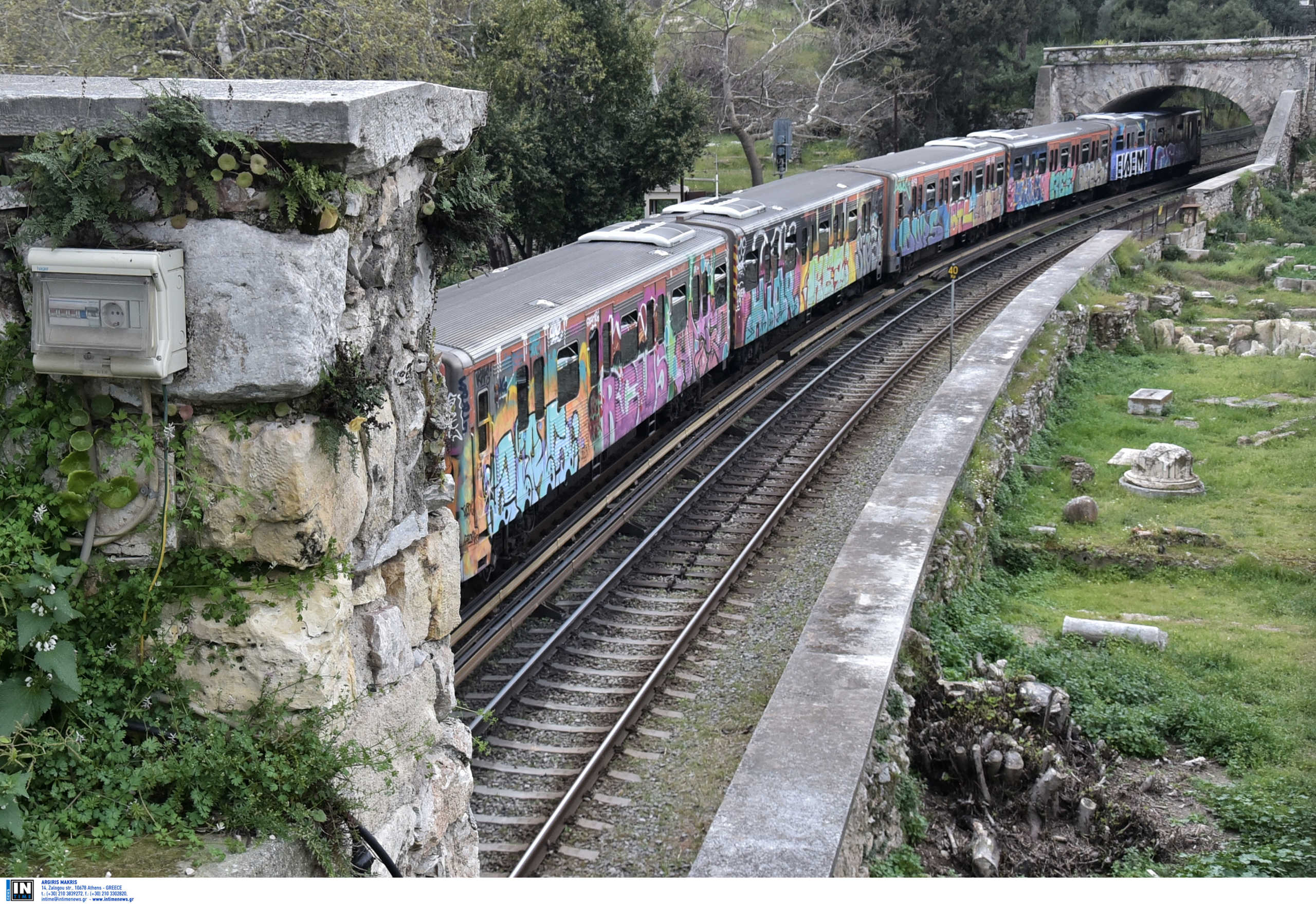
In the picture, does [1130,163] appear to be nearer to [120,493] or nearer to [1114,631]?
[1114,631]

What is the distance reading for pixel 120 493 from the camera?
405 cm

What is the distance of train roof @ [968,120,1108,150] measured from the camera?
32.4 m

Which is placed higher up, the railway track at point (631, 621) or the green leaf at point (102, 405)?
the green leaf at point (102, 405)

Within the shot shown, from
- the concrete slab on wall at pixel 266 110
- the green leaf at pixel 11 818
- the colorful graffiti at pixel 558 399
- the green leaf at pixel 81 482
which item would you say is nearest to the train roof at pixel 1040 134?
the colorful graffiti at pixel 558 399

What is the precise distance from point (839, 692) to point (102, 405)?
20.0 feet

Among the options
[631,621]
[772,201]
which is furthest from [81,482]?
[772,201]

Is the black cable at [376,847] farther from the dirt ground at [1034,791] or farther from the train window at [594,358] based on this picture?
the train window at [594,358]

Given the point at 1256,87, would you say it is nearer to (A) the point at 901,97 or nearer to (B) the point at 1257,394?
(A) the point at 901,97

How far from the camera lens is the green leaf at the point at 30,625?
387 cm

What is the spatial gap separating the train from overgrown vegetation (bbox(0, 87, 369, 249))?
1.10 metres

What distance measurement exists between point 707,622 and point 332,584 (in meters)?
7.59

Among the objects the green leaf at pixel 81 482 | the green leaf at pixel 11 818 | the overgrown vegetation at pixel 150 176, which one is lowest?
the green leaf at pixel 11 818

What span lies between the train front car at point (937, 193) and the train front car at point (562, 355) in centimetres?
882

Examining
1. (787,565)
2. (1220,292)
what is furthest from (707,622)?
(1220,292)
